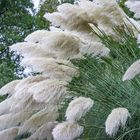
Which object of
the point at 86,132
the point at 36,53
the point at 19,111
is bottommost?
the point at 86,132

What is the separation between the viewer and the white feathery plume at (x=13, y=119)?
3.95 metres

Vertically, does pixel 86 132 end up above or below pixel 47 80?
below

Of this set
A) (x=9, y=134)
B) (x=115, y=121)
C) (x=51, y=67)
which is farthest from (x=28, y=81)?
(x=115, y=121)

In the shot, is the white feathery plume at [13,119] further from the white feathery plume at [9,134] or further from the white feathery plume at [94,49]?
the white feathery plume at [94,49]

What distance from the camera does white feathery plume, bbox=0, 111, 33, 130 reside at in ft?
13.0

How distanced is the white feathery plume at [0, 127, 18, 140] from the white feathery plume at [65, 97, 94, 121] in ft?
2.48

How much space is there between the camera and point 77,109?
129 inches

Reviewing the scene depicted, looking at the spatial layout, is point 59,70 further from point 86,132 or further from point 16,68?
point 16,68

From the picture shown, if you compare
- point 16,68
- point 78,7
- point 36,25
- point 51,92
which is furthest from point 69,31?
point 36,25

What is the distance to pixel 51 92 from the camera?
349cm

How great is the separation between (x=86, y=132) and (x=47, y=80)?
531 mm

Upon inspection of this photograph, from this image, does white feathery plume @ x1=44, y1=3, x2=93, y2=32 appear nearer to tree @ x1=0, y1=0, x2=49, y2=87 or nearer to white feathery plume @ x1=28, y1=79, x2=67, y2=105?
white feathery plume @ x1=28, y1=79, x2=67, y2=105

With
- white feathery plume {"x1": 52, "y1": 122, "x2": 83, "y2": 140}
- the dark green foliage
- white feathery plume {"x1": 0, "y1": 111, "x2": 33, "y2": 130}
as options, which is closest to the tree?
the dark green foliage

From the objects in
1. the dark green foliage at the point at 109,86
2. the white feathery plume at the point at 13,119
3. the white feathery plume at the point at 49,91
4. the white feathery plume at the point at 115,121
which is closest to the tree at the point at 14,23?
the dark green foliage at the point at 109,86
